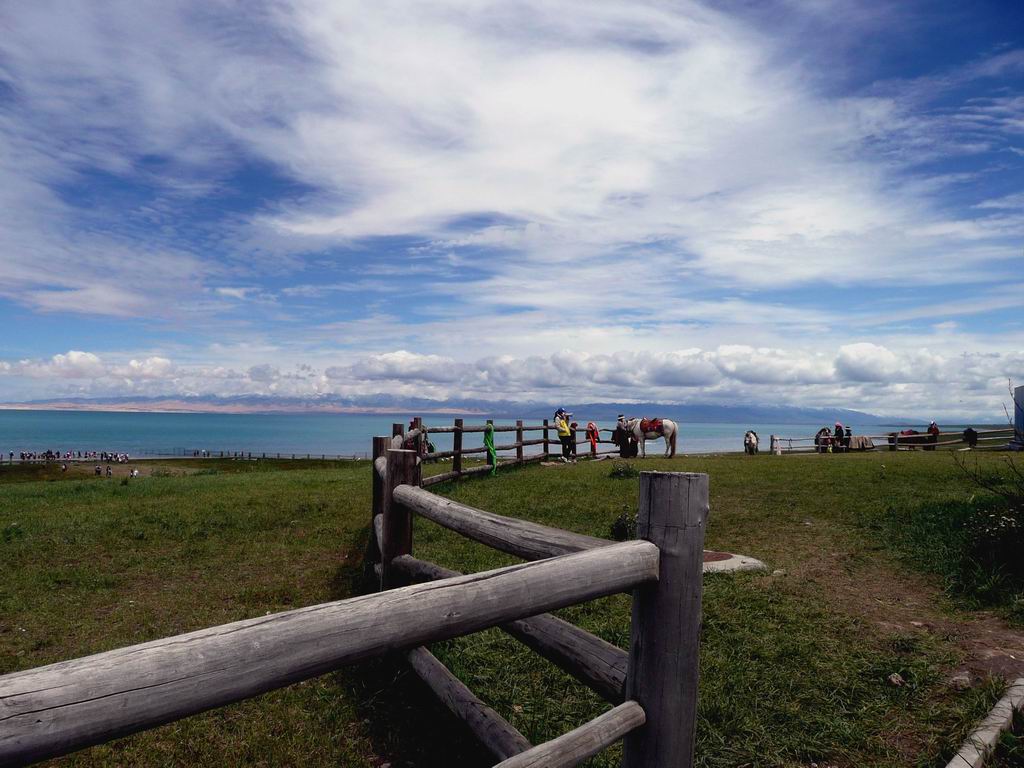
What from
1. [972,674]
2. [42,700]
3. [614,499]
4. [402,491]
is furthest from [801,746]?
Answer: [614,499]

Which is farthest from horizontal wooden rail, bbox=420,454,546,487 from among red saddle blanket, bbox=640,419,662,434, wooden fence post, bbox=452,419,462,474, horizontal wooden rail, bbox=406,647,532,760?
horizontal wooden rail, bbox=406,647,532,760

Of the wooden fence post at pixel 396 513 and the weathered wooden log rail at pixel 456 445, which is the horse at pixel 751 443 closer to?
the weathered wooden log rail at pixel 456 445

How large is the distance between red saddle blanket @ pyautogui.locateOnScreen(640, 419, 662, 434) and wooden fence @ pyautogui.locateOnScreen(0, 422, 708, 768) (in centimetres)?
2183

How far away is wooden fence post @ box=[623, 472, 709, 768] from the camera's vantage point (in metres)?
2.60

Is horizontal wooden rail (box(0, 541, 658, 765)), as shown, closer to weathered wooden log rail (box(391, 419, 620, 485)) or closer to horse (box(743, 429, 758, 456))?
weathered wooden log rail (box(391, 419, 620, 485))

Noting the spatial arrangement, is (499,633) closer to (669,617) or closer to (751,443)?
Answer: (669,617)

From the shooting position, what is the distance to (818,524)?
968 centimetres

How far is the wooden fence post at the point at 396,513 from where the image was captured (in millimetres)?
5172

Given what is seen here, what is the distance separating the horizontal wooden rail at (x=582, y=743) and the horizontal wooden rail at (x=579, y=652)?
0.80 ft

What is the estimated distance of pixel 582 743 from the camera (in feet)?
8.11

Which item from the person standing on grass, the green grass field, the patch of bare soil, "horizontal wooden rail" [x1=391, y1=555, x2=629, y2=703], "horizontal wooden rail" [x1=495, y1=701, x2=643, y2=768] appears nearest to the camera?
"horizontal wooden rail" [x1=495, y1=701, x2=643, y2=768]

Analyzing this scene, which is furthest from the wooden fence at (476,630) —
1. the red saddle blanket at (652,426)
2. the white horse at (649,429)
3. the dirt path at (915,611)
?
the red saddle blanket at (652,426)

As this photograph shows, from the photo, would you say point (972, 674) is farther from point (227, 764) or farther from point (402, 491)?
point (227, 764)

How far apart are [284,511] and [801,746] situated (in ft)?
31.1
